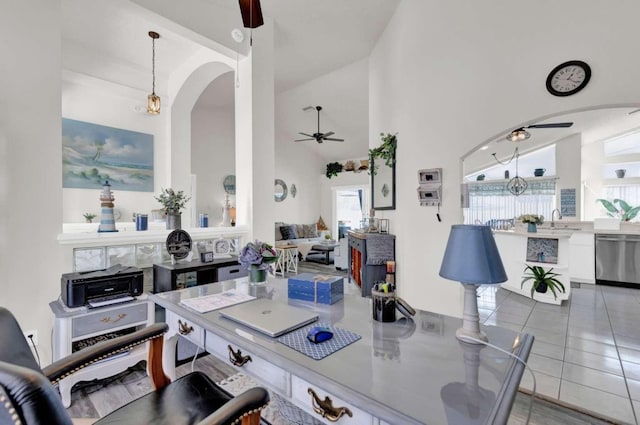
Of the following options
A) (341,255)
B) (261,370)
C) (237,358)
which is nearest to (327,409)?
(261,370)

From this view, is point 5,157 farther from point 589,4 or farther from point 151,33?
point 589,4

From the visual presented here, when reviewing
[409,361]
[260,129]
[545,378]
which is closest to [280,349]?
[409,361]

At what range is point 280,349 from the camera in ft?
3.12

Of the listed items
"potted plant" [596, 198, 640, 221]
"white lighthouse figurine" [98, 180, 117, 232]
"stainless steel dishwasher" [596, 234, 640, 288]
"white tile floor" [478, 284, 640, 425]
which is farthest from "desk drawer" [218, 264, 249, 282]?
"potted plant" [596, 198, 640, 221]

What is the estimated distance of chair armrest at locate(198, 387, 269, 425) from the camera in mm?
784

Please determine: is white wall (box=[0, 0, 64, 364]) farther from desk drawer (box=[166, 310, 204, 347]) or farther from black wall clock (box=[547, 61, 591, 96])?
black wall clock (box=[547, 61, 591, 96])

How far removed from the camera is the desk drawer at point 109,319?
6.59ft

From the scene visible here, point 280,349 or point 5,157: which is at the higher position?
point 5,157

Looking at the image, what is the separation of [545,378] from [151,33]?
17.0 feet

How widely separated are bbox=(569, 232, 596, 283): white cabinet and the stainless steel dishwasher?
7 cm

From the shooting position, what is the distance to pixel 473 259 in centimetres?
104

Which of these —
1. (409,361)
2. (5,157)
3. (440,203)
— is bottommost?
(409,361)

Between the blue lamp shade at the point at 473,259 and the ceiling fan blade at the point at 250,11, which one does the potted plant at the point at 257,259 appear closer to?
the blue lamp shade at the point at 473,259

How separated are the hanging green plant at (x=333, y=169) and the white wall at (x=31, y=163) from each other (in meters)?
7.46
